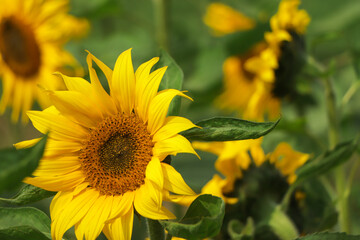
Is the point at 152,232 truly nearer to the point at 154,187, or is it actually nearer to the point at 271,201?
the point at 154,187

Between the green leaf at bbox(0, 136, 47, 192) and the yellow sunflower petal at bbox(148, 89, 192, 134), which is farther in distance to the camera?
the yellow sunflower petal at bbox(148, 89, 192, 134)

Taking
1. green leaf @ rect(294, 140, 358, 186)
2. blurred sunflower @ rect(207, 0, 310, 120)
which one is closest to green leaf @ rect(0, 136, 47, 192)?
green leaf @ rect(294, 140, 358, 186)

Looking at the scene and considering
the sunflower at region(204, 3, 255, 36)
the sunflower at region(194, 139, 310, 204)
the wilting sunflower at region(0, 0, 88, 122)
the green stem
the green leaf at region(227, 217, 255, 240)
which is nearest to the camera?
the green leaf at region(227, 217, 255, 240)

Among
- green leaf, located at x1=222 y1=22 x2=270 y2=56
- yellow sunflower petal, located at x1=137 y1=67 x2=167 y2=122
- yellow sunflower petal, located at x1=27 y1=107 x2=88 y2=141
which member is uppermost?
green leaf, located at x1=222 y1=22 x2=270 y2=56

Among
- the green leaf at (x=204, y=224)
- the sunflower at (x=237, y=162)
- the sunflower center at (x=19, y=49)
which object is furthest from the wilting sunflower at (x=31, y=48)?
the green leaf at (x=204, y=224)

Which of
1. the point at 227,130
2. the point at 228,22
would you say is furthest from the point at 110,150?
the point at 228,22

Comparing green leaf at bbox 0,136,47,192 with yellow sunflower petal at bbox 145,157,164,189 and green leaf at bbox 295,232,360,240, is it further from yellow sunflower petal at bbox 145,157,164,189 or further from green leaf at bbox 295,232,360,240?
green leaf at bbox 295,232,360,240

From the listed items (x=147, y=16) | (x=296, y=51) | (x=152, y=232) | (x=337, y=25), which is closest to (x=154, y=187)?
(x=152, y=232)
